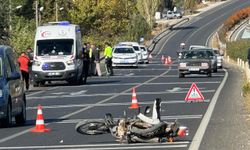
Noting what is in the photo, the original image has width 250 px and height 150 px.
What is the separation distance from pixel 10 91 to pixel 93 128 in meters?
3.95

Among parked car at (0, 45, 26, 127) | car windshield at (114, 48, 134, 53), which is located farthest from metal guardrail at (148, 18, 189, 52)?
parked car at (0, 45, 26, 127)

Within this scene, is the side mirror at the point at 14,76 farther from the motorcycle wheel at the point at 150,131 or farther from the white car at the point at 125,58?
the white car at the point at 125,58

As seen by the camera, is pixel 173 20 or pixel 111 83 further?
pixel 173 20

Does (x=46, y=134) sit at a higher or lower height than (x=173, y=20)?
higher

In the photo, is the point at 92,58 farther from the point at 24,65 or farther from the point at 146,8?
the point at 146,8

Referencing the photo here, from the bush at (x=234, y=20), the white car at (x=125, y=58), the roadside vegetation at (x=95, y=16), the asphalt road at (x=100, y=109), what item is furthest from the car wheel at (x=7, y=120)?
the bush at (x=234, y=20)

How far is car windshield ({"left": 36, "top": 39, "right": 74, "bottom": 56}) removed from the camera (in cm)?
4119

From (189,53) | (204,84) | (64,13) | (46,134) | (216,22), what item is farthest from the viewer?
(216,22)

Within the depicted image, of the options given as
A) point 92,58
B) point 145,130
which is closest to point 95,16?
point 92,58

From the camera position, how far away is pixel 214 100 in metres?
28.9

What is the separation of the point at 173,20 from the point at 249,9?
19325 millimetres

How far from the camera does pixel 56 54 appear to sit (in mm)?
41375

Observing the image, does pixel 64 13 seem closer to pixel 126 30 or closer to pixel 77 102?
pixel 126 30

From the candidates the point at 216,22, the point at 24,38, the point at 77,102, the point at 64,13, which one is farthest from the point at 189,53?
the point at 216,22
